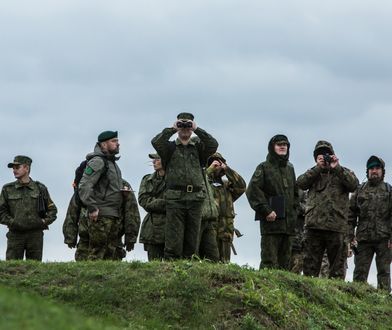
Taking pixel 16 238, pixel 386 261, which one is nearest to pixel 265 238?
pixel 386 261

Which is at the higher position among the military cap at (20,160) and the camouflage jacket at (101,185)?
the military cap at (20,160)

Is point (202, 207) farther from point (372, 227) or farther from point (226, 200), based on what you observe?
point (372, 227)

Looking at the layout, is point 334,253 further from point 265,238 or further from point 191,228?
point 191,228

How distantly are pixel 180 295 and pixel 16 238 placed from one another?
6.72m

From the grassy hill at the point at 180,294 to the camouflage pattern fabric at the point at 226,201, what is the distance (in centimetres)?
346

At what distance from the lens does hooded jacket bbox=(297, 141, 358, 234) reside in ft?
68.4

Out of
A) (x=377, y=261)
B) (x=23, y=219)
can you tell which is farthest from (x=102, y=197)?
(x=377, y=261)

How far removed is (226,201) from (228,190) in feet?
0.85

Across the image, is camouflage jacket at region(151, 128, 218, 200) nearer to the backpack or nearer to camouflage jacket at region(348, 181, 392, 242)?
the backpack

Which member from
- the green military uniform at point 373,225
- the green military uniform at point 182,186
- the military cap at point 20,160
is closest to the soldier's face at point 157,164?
the green military uniform at point 182,186

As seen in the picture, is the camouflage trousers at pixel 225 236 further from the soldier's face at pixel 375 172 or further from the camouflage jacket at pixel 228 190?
the soldier's face at pixel 375 172

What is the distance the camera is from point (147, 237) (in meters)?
20.8

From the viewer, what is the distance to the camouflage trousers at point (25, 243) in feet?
75.0

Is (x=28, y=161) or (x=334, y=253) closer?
(x=334, y=253)
